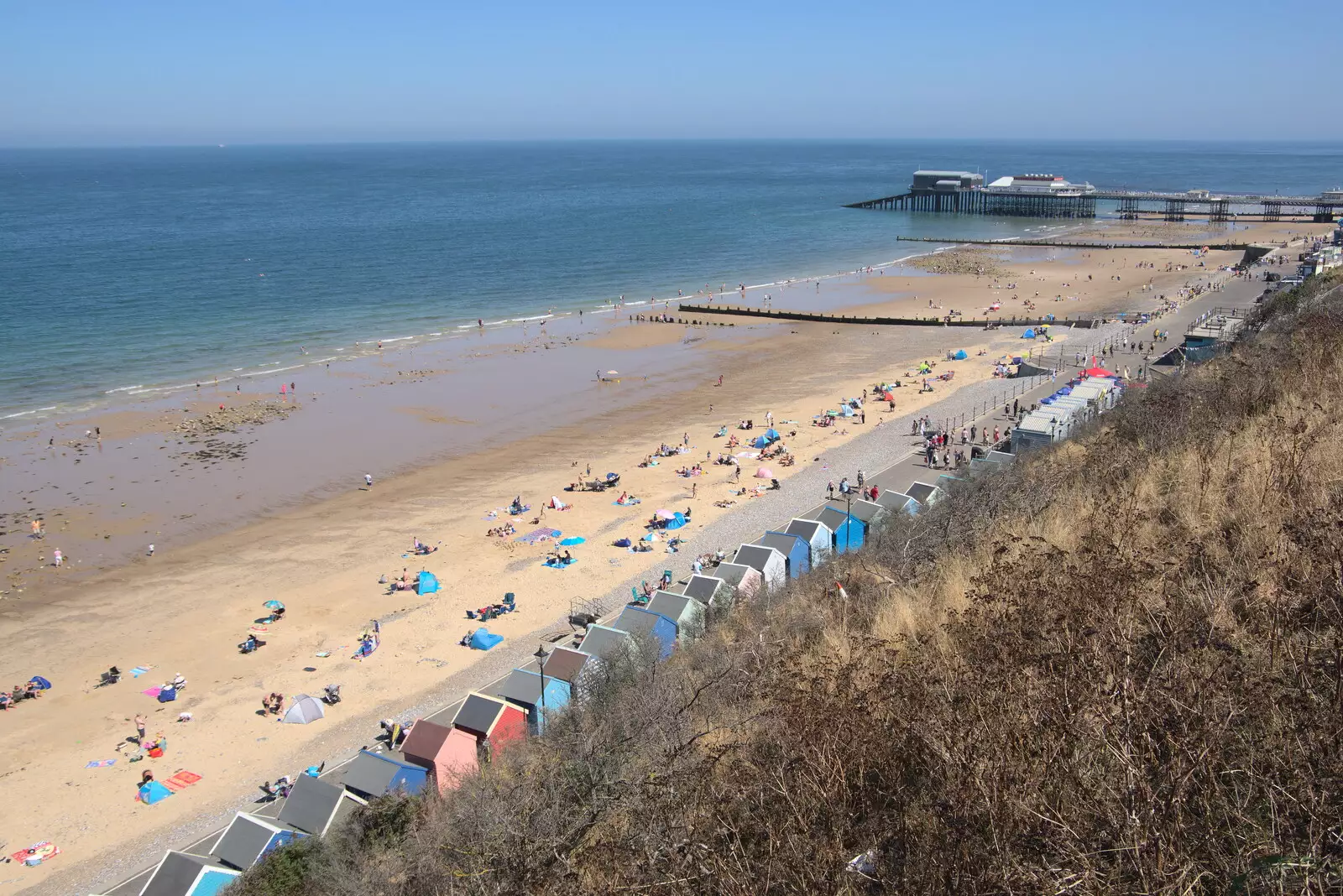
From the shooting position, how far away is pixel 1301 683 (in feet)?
12.9

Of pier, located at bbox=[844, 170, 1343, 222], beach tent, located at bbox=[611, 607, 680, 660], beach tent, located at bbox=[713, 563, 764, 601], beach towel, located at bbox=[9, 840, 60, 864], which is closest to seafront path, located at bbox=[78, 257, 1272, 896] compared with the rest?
beach towel, located at bbox=[9, 840, 60, 864]

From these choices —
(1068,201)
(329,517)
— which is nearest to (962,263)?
(1068,201)

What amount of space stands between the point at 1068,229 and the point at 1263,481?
99.0 metres

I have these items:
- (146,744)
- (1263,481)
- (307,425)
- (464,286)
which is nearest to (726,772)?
(1263,481)

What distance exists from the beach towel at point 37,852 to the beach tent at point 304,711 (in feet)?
12.7

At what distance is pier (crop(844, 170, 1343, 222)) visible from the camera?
3789 inches

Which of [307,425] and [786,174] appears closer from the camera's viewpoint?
[307,425]

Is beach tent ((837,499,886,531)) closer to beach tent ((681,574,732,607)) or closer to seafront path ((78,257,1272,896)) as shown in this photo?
seafront path ((78,257,1272,896))

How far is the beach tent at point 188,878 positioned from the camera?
11078mm

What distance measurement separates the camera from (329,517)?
26828 millimetres

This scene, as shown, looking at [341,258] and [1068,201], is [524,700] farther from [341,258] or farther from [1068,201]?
[1068,201]

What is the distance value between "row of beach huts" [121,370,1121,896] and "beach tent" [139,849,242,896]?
0.04 feet

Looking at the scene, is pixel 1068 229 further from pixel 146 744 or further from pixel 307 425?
pixel 146 744

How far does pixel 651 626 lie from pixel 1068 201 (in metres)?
106
